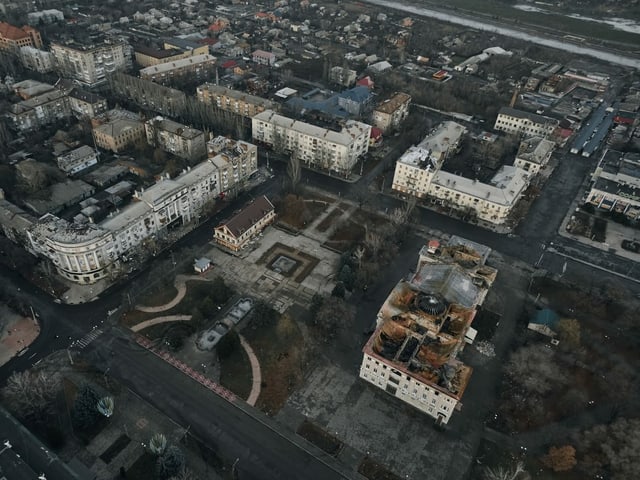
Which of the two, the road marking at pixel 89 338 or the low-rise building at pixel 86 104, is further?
the low-rise building at pixel 86 104

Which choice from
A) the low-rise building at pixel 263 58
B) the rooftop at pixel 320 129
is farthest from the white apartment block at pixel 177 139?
the low-rise building at pixel 263 58

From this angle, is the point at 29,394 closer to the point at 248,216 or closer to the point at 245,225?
the point at 245,225

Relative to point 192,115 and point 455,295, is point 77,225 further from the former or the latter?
point 455,295

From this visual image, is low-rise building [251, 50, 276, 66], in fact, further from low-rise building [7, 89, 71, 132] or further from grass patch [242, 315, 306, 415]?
grass patch [242, 315, 306, 415]

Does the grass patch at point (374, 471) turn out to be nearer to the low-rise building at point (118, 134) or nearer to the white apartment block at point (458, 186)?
the white apartment block at point (458, 186)

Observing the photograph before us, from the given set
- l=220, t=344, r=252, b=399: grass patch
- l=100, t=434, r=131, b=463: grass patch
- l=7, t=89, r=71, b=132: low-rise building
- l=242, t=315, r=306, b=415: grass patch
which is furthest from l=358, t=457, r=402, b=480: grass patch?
l=7, t=89, r=71, b=132: low-rise building

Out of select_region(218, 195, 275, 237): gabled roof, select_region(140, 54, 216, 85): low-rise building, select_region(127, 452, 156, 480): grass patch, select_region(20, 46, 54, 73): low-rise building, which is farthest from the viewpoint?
select_region(20, 46, 54, 73): low-rise building
